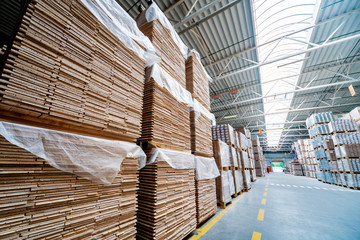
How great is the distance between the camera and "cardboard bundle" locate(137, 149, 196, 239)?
2.55 meters

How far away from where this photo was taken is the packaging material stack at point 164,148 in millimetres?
2635

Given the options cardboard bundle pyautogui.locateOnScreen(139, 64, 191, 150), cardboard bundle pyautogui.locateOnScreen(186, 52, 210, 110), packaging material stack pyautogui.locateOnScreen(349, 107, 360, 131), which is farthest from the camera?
packaging material stack pyautogui.locateOnScreen(349, 107, 360, 131)

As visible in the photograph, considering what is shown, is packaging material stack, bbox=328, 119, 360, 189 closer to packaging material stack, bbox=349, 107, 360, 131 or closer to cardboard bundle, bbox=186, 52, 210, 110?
packaging material stack, bbox=349, 107, 360, 131

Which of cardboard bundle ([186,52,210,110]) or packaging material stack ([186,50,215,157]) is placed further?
cardboard bundle ([186,52,210,110])

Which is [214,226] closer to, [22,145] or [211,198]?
[211,198]

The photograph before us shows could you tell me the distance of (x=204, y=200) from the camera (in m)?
4.18

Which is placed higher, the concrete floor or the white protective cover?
the white protective cover

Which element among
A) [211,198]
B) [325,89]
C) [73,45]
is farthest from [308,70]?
[73,45]

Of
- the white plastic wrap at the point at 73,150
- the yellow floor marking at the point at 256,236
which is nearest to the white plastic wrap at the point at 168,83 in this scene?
the white plastic wrap at the point at 73,150

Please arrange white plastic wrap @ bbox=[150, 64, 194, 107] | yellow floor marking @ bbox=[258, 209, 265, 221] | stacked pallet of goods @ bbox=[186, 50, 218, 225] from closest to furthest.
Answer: white plastic wrap @ bbox=[150, 64, 194, 107] → stacked pallet of goods @ bbox=[186, 50, 218, 225] → yellow floor marking @ bbox=[258, 209, 265, 221]

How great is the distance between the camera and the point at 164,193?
2762 mm

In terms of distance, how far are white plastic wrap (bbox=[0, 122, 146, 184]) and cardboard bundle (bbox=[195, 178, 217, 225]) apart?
2.65 metres

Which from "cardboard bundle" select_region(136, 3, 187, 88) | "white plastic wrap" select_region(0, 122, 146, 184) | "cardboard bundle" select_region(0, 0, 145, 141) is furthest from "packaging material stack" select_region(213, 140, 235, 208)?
"white plastic wrap" select_region(0, 122, 146, 184)

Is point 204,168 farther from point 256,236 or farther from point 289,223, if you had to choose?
point 289,223
